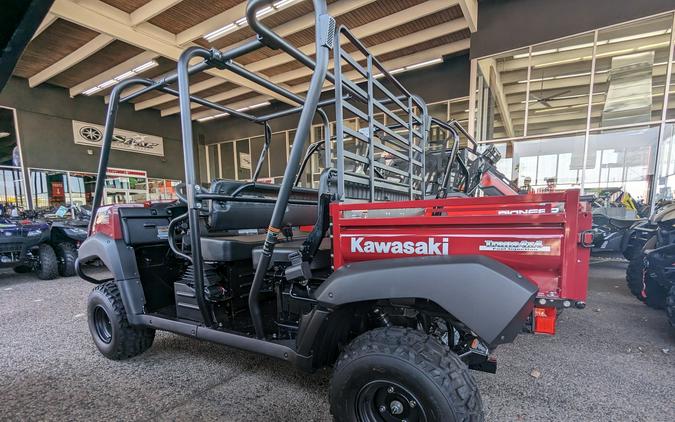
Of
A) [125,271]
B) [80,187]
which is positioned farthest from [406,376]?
[80,187]

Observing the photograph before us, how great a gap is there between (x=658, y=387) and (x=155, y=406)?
3147 millimetres

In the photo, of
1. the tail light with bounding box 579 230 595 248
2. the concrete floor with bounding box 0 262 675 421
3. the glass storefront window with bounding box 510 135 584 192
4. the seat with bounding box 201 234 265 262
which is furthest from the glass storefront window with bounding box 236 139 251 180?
the tail light with bounding box 579 230 595 248

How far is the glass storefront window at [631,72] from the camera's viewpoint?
659 centimetres

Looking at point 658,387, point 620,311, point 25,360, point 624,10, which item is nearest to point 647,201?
point 624,10

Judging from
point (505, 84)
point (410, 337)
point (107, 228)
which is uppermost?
point (505, 84)

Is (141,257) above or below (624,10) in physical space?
below

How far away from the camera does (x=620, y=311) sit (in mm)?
3338

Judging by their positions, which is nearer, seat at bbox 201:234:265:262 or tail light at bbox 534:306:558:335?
tail light at bbox 534:306:558:335

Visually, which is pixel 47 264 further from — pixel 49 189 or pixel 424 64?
pixel 424 64

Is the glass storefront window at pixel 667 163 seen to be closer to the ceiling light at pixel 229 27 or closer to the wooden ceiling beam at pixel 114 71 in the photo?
the ceiling light at pixel 229 27

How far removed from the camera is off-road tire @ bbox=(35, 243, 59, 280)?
5277mm

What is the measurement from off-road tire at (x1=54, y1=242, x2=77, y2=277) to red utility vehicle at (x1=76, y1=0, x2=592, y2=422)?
14.5ft

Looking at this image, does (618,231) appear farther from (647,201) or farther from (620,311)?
(647,201)

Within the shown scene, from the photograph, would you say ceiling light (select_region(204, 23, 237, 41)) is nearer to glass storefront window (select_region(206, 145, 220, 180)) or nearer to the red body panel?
the red body panel
